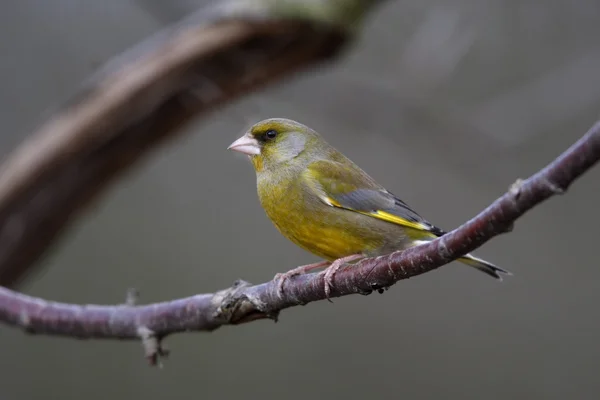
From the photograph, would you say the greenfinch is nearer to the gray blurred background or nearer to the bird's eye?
the bird's eye

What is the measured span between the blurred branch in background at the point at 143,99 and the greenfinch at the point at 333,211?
3.60 feet

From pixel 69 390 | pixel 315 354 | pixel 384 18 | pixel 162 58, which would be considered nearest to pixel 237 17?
pixel 162 58

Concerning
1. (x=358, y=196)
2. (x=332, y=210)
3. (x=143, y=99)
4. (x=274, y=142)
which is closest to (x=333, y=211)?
(x=332, y=210)

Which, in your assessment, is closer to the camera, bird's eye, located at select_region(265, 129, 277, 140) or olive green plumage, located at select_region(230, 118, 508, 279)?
olive green plumage, located at select_region(230, 118, 508, 279)

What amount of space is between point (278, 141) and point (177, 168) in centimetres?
474

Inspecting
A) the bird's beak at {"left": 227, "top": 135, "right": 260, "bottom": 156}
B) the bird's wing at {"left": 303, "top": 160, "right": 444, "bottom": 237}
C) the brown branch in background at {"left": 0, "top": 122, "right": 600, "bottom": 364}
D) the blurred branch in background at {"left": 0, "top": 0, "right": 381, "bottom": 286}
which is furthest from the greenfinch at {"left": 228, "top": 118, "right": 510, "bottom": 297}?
the blurred branch in background at {"left": 0, "top": 0, "right": 381, "bottom": 286}

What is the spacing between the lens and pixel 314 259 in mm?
7020

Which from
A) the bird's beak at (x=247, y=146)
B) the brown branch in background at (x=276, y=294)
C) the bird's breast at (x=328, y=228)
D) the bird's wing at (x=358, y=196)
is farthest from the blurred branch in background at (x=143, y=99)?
the bird's breast at (x=328, y=228)

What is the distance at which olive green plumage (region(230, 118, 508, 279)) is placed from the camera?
341cm

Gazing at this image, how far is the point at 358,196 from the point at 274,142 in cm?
63

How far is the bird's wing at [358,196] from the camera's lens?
3502mm

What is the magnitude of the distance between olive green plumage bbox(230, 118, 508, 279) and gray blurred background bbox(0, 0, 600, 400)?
2.22m

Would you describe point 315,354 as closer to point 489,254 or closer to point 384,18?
point 489,254

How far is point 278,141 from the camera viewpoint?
13.1 ft
